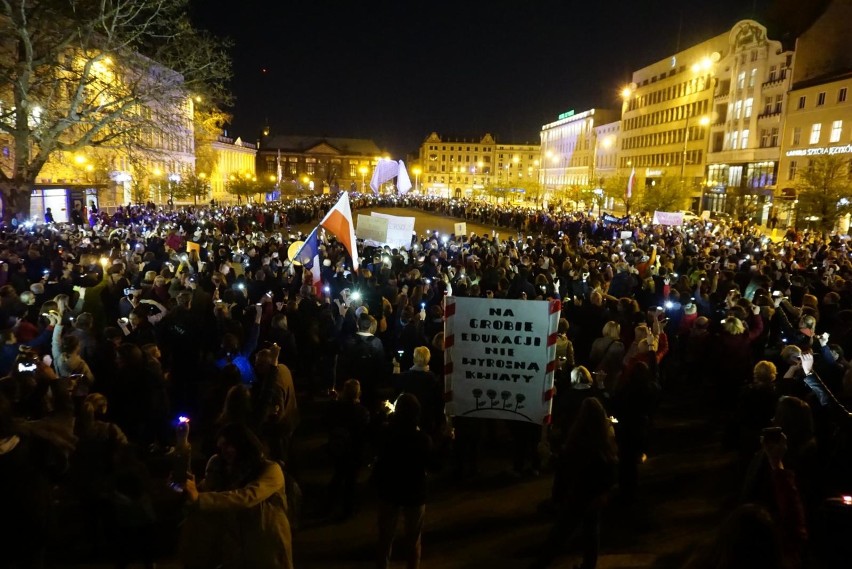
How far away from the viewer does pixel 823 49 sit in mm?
45781

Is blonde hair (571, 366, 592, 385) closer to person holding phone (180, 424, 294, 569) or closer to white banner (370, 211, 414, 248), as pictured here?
person holding phone (180, 424, 294, 569)

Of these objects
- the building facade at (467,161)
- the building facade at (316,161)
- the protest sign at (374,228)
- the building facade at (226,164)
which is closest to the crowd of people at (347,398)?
the protest sign at (374,228)

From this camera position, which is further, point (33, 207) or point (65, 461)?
point (33, 207)

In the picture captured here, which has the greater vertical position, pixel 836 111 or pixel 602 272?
pixel 836 111

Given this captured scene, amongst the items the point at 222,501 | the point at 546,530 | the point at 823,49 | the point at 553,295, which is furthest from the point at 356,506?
the point at 823,49

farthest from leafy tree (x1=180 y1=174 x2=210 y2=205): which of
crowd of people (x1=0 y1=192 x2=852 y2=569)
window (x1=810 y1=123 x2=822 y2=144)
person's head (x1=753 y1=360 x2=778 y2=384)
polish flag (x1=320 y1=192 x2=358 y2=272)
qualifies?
Result: person's head (x1=753 y1=360 x2=778 y2=384)

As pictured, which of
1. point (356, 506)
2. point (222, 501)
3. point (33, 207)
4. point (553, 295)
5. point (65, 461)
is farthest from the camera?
point (33, 207)

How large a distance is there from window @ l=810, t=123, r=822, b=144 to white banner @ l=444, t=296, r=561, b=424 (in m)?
44.3

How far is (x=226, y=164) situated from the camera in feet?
326

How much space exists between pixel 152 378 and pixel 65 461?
1.85 meters

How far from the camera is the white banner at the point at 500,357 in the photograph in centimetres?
607

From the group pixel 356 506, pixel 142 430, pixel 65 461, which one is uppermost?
pixel 65 461

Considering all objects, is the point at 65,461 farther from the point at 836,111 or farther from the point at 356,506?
the point at 836,111

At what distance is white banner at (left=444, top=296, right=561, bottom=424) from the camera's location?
6.07 meters
